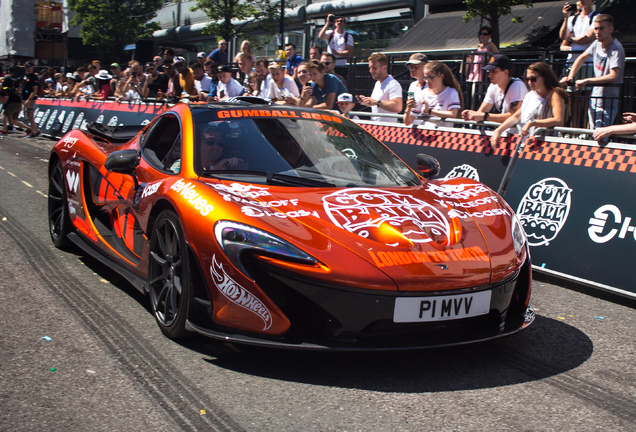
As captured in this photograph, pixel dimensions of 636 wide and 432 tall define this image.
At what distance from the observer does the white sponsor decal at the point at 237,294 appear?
3.47m

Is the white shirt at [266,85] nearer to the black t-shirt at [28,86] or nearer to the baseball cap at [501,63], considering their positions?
the baseball cap at [501,63]

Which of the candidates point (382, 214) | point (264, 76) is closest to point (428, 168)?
point (382, 214)

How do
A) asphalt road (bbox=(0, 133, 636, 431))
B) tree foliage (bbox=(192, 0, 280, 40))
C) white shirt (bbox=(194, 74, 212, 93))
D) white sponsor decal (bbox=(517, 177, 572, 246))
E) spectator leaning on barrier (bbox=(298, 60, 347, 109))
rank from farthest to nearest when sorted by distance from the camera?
tree foliage (bbox=(192, 0, 280, 40)) < white shirt (bbox=(194, 74, 212, 93)) < spectator leaning on barrier (bbox=(298, 60, 347, 109)) < white sponsor decal (bbox=(517, 177, 572, 246)) < asphalt road (bbox=(0, 133, 636, 431))

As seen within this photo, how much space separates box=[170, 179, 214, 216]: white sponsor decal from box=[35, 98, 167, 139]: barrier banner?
28.8ft

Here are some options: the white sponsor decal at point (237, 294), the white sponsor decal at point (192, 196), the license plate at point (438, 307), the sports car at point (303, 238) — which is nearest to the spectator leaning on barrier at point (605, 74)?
the sports car at point (303, 238)

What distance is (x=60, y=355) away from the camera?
3.80 meters

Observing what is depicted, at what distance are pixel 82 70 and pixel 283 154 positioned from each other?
63.3 feet

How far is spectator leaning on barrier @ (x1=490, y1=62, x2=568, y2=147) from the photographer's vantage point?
22.2 feet

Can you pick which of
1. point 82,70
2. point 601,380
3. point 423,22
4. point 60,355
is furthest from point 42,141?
point 601,380

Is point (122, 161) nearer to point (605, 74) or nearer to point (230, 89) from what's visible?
point (230, 89)

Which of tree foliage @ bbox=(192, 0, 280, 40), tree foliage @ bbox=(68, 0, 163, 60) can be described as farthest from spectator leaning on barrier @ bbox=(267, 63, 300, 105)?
tree foliage @ bbox=(68, 0, 163, 60)

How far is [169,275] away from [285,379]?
1.00m

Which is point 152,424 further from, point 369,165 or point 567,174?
point 567,174

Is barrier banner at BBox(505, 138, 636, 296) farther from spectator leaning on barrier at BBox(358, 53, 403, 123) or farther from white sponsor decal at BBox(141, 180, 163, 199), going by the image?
white sponsor decal at BBox(141, 180, 163, 199)
